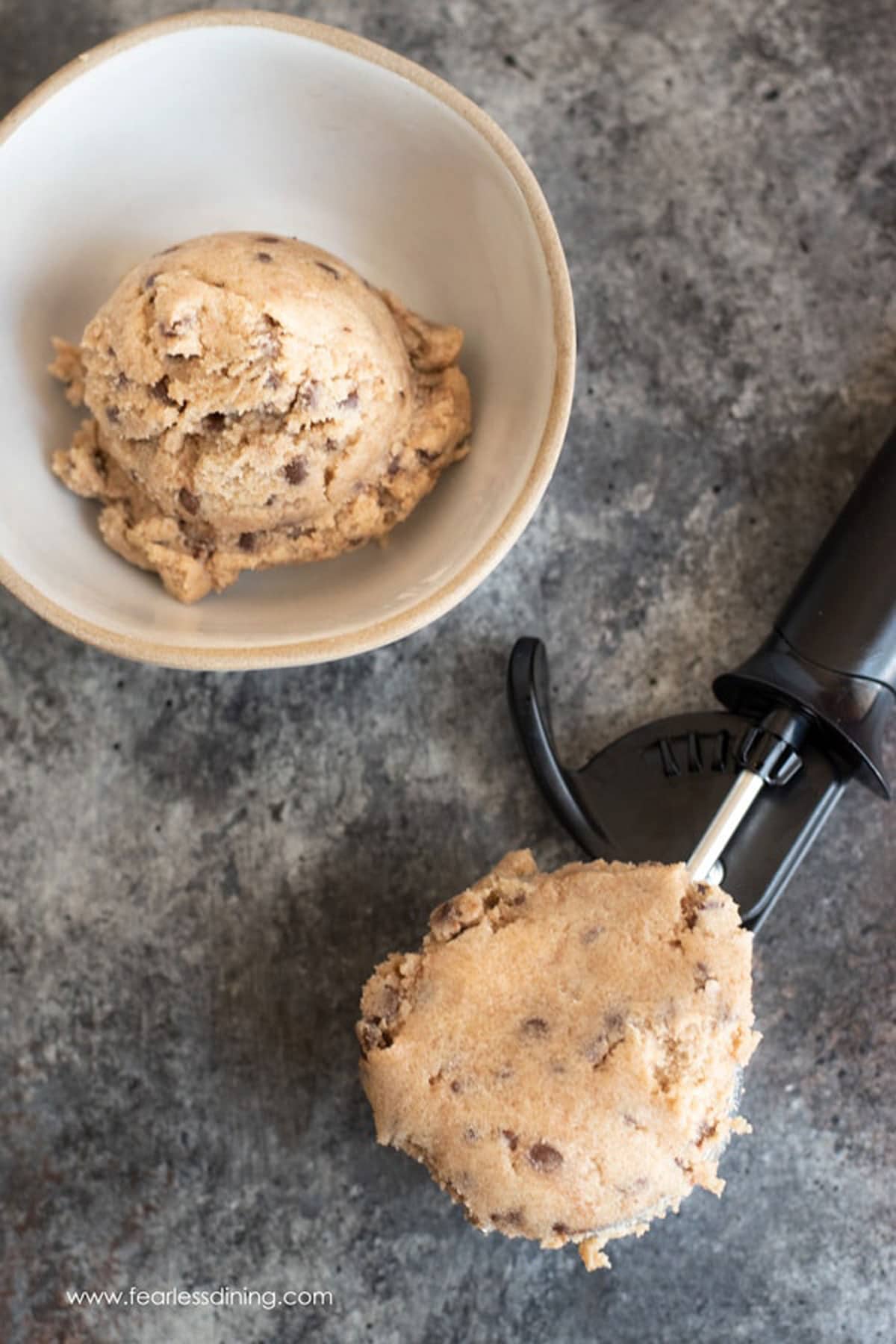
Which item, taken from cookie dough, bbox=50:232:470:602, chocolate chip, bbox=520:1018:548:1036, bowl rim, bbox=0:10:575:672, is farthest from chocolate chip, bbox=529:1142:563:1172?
cookie dough, bbox=50:232:470:602

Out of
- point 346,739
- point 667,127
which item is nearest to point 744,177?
point 667,127

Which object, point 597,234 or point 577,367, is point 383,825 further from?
point 597,234

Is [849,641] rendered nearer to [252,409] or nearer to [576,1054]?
[576,1054]

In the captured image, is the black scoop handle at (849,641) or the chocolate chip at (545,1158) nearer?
the chocolate chip at (545,1158)

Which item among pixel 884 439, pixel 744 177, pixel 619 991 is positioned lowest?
pixel 619 991

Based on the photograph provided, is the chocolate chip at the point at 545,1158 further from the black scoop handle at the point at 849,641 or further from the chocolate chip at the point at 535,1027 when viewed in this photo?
the black scoop handle at the point at 849,641

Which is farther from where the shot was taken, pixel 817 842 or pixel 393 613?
pixel 817 842

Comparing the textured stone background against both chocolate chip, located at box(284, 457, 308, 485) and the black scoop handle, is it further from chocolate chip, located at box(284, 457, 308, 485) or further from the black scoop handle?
chocolate chip, located at box(284, 457, 308, 485)

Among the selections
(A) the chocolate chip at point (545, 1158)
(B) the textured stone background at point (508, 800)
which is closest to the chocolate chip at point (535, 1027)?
(A) the chocolate chip at point (545, 1158)
